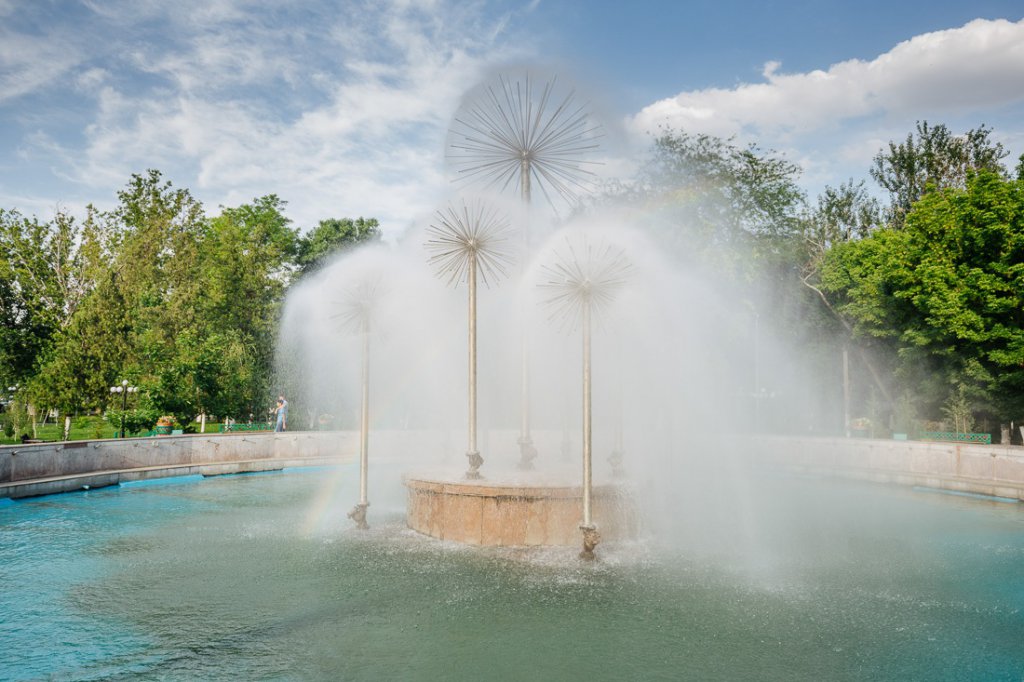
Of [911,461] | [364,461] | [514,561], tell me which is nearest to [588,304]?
[514,561]

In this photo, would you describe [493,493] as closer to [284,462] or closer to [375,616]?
[375,616]

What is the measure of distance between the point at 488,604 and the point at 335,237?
4545 cm

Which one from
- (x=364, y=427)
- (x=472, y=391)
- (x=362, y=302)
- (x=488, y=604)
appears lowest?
(x=488, y=604)

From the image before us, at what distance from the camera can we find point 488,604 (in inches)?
405

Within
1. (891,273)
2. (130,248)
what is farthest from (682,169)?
(130,248)

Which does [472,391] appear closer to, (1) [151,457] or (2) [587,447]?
(2) [587,447]

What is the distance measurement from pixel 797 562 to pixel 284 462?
2123cm

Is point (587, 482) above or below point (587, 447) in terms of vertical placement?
below

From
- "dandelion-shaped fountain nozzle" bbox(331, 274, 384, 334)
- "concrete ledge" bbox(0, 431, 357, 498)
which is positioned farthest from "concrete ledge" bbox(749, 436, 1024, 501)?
"dandelion-shaped fountain nozzle" bbox(331, 274, 384, 334)

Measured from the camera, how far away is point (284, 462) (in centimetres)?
2873

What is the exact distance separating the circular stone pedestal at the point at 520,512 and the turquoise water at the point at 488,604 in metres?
0.42

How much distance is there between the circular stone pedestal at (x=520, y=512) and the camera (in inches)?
530

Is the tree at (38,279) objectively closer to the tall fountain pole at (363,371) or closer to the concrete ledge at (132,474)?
the concrete ledge at (132,474)

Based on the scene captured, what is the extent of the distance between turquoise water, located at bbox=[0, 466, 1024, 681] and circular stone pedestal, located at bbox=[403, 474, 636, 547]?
42cm
